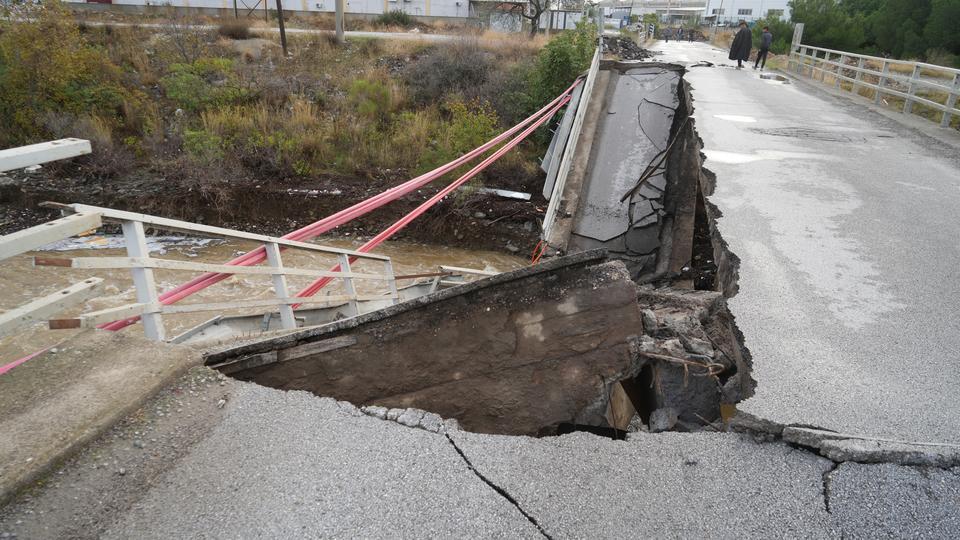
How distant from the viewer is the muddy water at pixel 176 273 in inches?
326

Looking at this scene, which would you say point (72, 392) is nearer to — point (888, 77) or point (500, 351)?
point (500, 351)

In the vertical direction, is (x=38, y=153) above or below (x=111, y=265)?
above

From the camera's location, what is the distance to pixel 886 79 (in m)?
17.0

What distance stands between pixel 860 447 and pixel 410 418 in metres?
2.03

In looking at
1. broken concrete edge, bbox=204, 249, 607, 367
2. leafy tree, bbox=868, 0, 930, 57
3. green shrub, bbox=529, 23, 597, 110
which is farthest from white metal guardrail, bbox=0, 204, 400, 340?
leafy tree, bbox=868, 0, 930, 57

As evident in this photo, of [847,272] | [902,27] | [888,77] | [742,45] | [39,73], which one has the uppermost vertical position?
[902,27]

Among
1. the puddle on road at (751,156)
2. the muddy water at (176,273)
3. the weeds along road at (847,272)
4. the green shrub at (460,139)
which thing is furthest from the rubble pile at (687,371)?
the green shrub at (460,139)

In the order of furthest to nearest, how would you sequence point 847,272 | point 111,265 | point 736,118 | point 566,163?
point 736,118 < point 566,163 < point 847,272 < point 111,265

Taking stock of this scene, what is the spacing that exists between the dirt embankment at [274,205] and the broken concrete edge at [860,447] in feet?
31.0

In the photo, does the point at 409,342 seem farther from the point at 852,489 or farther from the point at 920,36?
the point at 920,36

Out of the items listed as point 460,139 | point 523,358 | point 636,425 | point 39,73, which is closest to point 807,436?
point 636,425

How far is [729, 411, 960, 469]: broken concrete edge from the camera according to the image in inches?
96.8

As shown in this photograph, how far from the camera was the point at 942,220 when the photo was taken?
17.7 ft

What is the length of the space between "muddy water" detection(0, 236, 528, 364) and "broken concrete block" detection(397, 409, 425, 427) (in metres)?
5.40
